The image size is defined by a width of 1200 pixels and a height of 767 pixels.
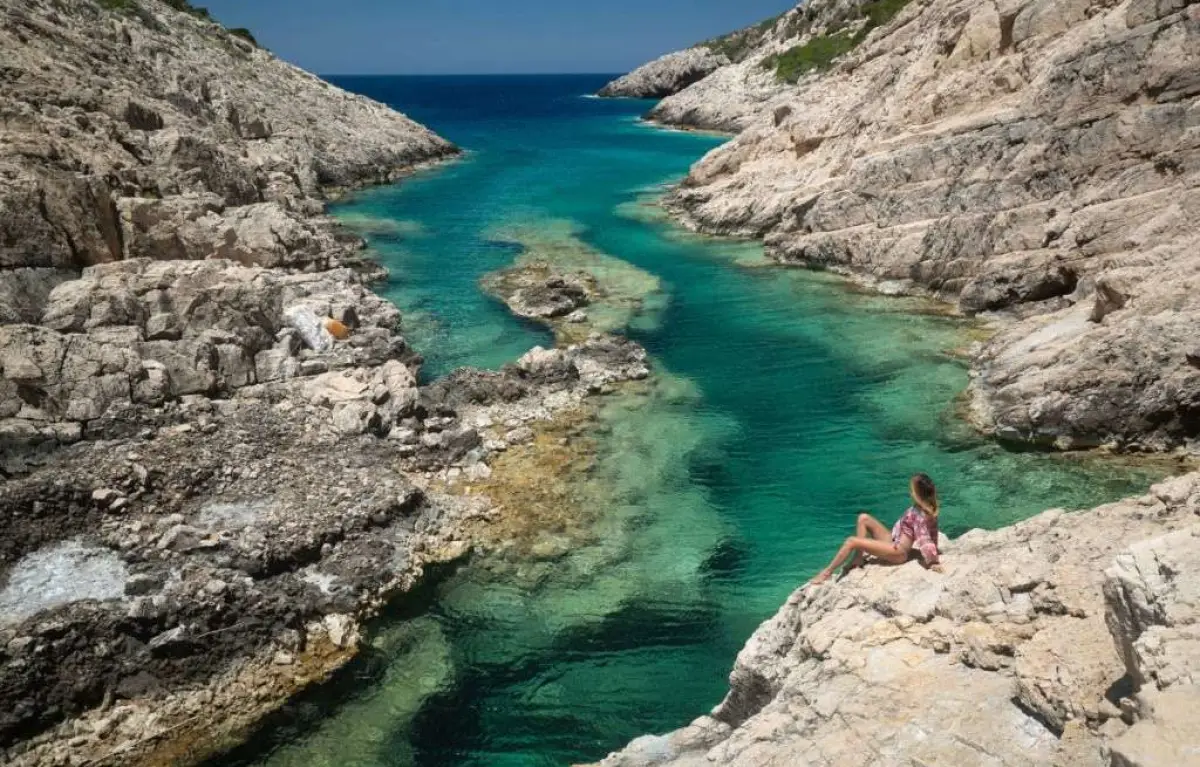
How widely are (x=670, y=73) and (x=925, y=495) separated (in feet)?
593

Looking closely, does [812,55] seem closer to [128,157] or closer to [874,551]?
[128,157]

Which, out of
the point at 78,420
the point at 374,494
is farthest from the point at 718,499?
the point at 78,420

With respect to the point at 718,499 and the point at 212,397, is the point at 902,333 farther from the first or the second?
the point at 212,397

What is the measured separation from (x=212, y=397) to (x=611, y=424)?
12.1 metres

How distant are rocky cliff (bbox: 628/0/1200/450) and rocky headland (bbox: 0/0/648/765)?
1437cm

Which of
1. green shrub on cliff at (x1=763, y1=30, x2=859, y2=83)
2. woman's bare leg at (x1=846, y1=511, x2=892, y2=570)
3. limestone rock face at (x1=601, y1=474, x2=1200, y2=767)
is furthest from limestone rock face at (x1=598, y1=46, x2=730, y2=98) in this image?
limestone rock face at (x1=601, y1=474, x2=1200, y2=767)

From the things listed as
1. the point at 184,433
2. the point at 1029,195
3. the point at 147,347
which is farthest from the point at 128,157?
the point at 1029,195

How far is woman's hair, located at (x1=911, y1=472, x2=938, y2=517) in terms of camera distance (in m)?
11.9

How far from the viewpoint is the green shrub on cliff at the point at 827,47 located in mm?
102637

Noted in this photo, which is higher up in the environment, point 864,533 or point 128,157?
point 128,157

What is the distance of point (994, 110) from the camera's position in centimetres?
3881

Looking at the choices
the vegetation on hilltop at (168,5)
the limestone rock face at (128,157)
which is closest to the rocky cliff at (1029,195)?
the limestone rock face at (128,157)

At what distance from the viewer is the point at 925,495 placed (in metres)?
12.0

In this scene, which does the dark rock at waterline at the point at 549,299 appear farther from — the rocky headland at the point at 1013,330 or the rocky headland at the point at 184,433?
the rocky headland at the point at 1013,330
